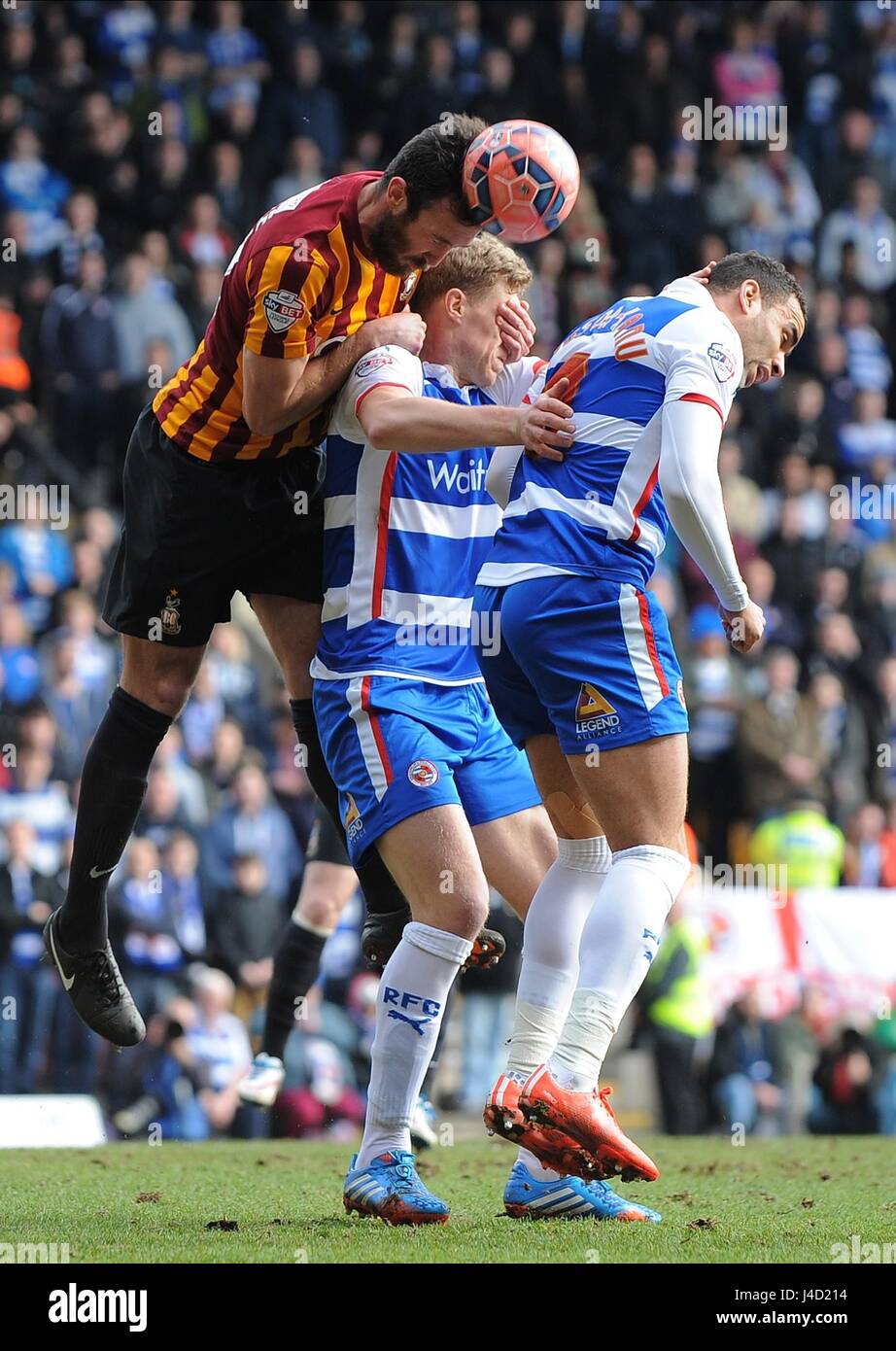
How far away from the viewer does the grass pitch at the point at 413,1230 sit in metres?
4.51

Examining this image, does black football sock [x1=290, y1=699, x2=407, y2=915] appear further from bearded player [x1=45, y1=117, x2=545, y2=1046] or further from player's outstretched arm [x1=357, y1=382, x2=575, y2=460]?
player's outstretched arm [x1=357, y1=382, x2=575, y2=460]

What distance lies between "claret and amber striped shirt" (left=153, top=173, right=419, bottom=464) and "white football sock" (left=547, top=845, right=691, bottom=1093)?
165 cm

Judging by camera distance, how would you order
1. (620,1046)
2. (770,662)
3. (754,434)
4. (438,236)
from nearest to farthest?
(438,236) < (620,1046) < (770,662) < (754,434)

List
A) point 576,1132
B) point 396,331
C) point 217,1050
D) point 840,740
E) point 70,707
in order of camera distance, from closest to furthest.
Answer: point 576,1132, point 396,331, point 217,1050, point 70,707, point 840,740

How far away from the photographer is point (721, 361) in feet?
16.0

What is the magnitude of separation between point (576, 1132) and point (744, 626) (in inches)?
53.4

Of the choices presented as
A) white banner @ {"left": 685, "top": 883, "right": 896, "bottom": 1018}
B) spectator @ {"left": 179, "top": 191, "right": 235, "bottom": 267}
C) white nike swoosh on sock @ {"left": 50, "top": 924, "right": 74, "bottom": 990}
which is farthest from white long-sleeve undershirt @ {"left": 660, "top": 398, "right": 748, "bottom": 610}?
spectator @ {"left": 179, "top": 191, "right": 235, "bottom": 267}

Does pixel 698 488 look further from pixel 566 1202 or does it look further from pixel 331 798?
pixel 566 1202

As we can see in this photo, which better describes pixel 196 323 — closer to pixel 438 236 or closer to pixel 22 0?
pixel 22 0

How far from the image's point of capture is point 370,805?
5.06m

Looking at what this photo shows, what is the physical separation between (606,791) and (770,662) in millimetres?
7914

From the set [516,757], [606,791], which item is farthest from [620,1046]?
[606,791]

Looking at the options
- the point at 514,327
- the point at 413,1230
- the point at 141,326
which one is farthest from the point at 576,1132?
the point at 141,326
